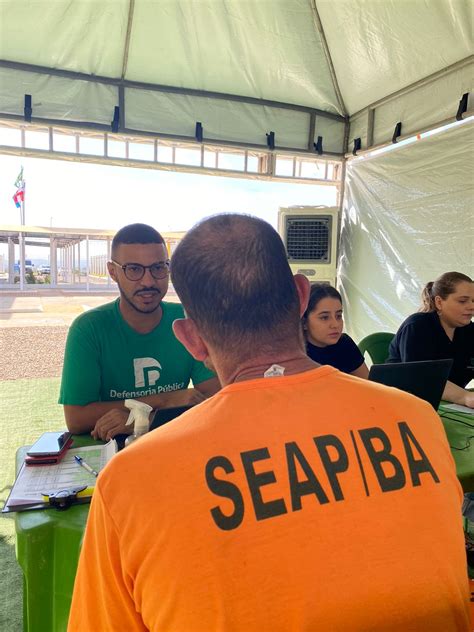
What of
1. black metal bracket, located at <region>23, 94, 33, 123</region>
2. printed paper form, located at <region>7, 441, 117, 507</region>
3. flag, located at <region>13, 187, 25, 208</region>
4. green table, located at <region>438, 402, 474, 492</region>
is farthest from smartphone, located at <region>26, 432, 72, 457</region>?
flag, located at <region>13, 187, 25, 208</region>

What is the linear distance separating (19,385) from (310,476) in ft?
16.2

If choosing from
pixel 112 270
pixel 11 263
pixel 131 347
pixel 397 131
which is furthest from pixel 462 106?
pixel 11 263

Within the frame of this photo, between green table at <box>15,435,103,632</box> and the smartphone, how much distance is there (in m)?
0.25

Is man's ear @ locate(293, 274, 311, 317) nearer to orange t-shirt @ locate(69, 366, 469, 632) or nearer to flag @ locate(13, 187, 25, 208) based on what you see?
orange t-shirt @ locate(69, 366, 469, 632)

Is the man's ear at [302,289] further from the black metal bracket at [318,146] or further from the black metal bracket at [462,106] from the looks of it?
the black metal bracket at [318,146]

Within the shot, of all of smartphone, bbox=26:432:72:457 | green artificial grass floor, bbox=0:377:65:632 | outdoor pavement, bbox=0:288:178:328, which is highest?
smartphone, bbox=26:432:72:457

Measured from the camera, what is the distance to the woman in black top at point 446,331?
2.34 metres

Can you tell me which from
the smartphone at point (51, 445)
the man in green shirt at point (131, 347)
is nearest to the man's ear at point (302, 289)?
the smartphone at point (51, 445)

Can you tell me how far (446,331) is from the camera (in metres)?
2.46

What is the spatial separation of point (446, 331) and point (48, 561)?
7.35 feet

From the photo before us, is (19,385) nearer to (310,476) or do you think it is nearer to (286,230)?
(286,230)

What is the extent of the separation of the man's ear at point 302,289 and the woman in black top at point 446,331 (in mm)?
1822

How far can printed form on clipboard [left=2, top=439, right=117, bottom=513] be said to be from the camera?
1.09 meters

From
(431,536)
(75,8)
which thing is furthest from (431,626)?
(75,8)
